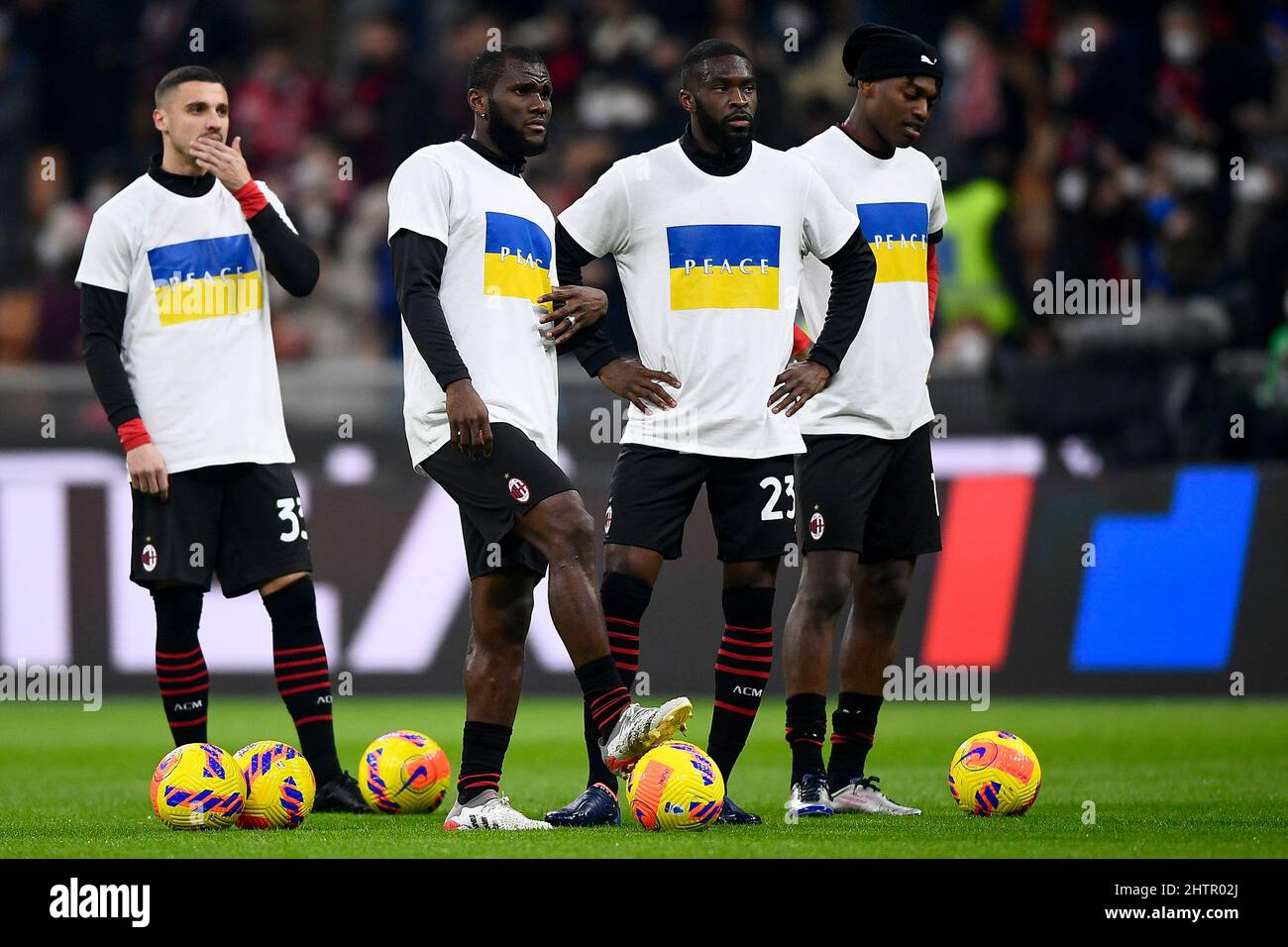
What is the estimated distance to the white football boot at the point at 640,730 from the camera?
6.01 meters

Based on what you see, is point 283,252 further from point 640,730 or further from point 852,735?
point 852,735

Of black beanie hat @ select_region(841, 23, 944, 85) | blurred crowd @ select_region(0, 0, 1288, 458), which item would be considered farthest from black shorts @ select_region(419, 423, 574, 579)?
blurred crowd @ select_region(0, 0, 1288, 458)

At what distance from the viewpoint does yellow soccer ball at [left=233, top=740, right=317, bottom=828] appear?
6660mm

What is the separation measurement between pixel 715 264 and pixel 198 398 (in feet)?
6.78

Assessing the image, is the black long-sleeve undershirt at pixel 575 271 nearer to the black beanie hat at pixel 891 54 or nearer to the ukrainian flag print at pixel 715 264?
the ukrainian flag print at pixel 715 264

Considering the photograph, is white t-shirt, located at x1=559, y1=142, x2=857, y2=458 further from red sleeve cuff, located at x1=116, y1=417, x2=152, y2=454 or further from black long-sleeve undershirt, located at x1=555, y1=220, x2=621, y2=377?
red sleeve cuff, located at x1=116, y1=417, x2=152, y2=454

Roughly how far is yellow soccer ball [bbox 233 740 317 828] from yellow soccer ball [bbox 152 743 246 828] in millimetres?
35

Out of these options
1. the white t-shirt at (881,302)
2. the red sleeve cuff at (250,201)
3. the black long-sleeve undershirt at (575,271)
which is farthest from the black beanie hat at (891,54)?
the red sleeve cuff at (250,201)

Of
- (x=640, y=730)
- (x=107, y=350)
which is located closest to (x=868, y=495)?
(x=640, y=730)

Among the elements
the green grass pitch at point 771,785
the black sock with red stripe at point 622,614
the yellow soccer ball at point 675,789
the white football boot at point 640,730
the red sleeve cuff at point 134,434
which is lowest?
the green grass pitch at point 771,785

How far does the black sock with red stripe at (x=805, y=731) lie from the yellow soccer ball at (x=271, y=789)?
172 centimetres

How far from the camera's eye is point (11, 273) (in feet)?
51.8

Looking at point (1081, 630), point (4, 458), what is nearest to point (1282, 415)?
point (1081, 630)

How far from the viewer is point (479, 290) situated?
6535 mm
